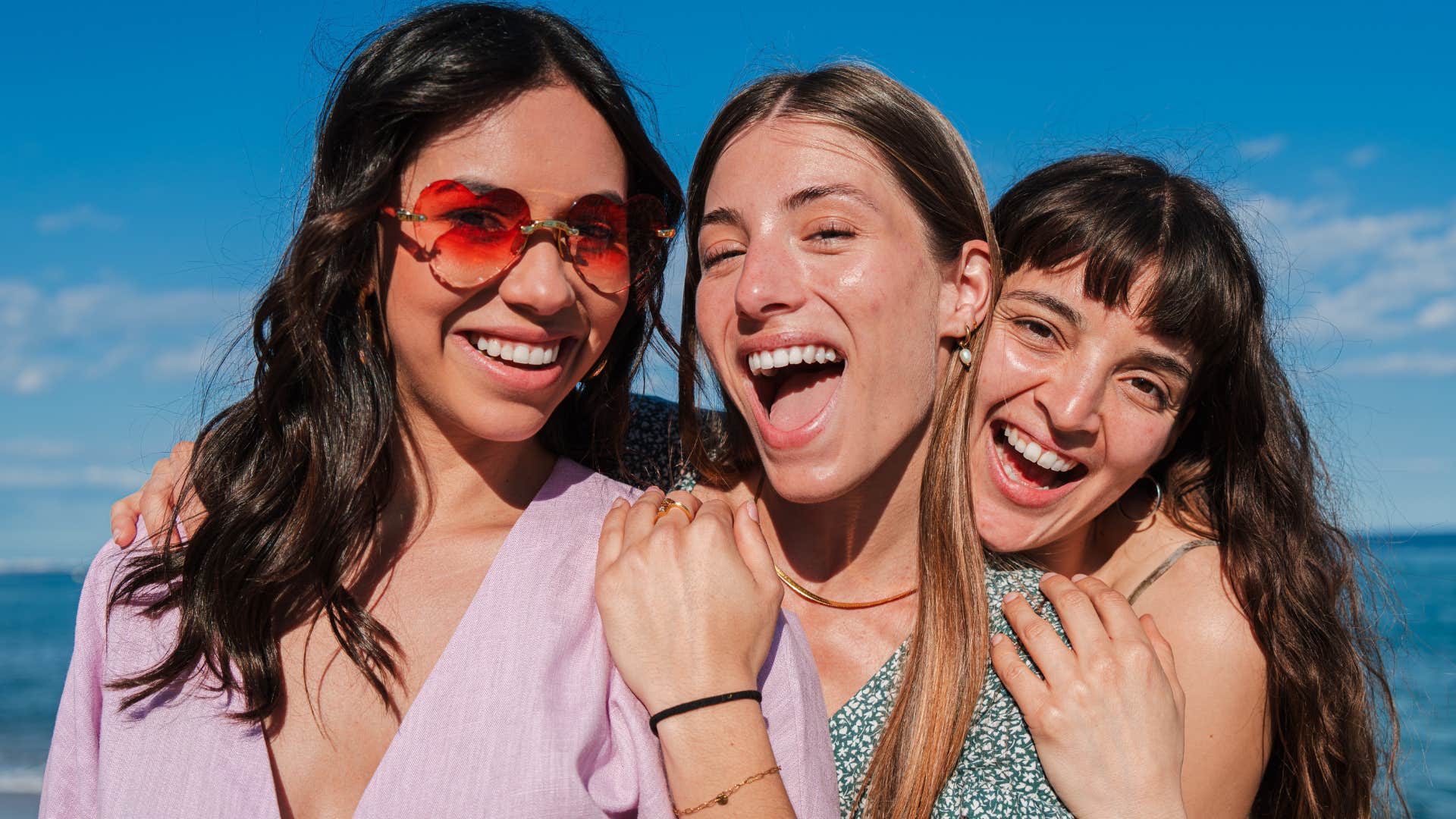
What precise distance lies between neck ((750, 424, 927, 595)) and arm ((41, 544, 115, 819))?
6.86 ft

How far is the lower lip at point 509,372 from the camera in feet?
8.97

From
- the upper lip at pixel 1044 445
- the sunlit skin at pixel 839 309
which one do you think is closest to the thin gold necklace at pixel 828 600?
the sunlit skin at pixel 839 309

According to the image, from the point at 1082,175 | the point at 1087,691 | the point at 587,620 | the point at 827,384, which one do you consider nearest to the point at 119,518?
the point at 587,620

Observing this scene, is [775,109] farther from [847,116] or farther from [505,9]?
[505,9]

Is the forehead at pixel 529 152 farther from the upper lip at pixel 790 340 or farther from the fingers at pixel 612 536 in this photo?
the fingers at pixel 612 536

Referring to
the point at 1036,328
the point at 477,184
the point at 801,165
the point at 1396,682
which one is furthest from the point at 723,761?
the point at 1396,682

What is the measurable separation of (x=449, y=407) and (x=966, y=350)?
1.69 m

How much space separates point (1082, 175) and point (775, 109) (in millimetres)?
1284

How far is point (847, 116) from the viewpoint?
10.7 ft

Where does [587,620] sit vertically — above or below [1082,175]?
below

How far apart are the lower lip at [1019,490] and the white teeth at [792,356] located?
0.89 m

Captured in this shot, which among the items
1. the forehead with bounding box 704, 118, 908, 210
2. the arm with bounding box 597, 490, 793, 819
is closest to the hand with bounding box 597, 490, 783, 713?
the arm with bounding box 597, 490, 793, 819

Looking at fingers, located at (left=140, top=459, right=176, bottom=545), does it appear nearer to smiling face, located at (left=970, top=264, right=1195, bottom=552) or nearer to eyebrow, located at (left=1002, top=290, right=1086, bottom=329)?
smiling face, located at (left=970, top=264, right=1195, bottom=552)

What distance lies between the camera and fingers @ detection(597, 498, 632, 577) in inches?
104
